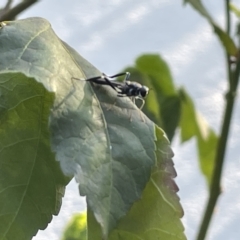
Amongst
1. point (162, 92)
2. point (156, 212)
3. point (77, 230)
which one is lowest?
point (77, 230)

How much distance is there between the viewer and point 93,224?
310mm

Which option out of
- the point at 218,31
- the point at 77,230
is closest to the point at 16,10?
the point at 218,31

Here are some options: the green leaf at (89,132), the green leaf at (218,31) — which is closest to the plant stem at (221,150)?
the green leaf at (218,31)

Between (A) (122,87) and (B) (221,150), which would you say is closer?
(A) (122,87)

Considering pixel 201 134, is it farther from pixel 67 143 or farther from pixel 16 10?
pixel 67 143

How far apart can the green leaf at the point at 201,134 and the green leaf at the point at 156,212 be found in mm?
315

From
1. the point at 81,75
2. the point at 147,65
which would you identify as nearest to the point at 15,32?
the point at 81,75

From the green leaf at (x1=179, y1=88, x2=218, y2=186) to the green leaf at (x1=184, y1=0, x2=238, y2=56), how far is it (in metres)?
0.22

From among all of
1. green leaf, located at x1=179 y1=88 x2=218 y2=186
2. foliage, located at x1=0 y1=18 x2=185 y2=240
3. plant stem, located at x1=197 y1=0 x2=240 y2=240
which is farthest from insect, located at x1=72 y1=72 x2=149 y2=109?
green leaf, located at x1=179 y1=88 x2=218 y2=186

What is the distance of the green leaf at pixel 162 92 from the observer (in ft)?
1.91

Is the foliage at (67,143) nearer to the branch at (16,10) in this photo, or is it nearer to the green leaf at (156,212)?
the green leaf at (156,212)

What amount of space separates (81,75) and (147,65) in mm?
363

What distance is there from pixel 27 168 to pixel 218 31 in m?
0.16

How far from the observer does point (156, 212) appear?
0.33 metres
